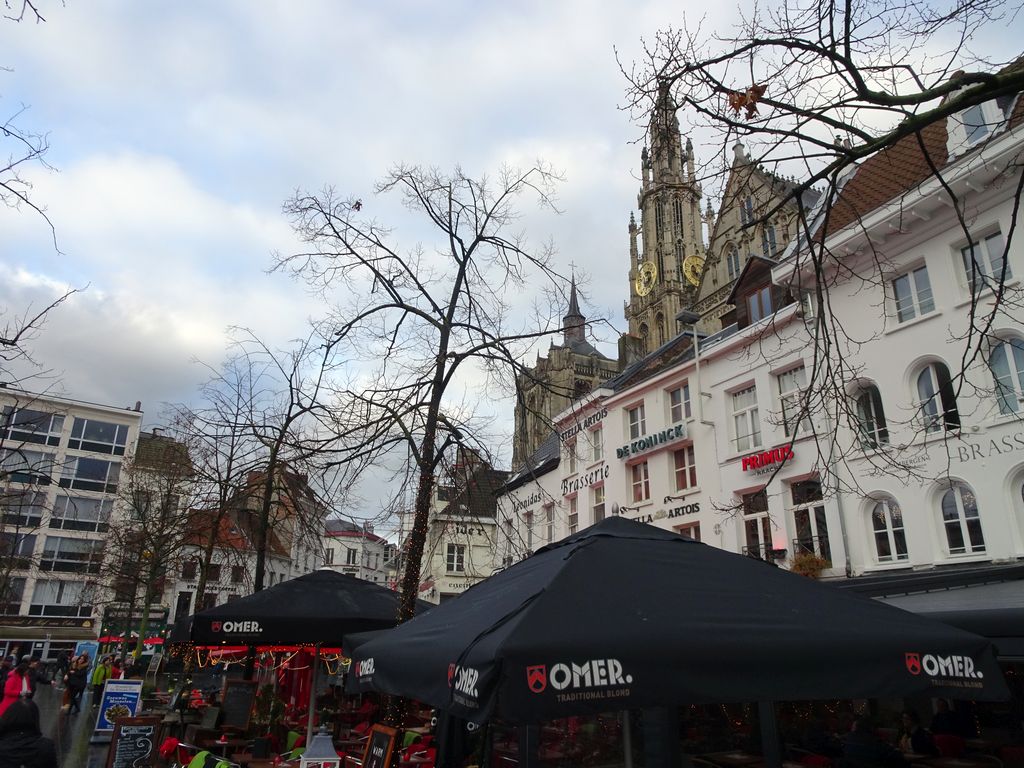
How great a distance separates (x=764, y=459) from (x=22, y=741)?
54.2 feet

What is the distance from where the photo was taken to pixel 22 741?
7.27 m

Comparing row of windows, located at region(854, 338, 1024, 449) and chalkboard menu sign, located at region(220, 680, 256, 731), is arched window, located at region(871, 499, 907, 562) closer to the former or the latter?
row of windows, located at region(854, 338, 1024, 449)

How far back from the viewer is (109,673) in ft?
78.4

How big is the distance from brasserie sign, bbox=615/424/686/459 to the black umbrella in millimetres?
17260

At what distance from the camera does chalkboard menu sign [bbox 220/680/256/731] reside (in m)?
13.1

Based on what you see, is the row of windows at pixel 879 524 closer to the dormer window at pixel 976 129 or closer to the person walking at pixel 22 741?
the dormer window at pixel 976 129

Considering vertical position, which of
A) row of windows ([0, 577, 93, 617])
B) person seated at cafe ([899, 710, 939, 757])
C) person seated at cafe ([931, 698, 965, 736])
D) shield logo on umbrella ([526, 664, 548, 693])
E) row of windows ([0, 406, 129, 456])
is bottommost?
person seated at cafe ([899, 710, 939, 757])

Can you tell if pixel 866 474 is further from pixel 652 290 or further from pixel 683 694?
pixel 652 290

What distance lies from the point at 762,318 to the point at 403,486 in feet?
45.8

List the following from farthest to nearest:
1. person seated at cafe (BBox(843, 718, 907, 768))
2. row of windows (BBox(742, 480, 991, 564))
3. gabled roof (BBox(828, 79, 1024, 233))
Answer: gabled roof (BBox(828, 79, 1024, 233)) < row of windows (BBox(742, 480, 991, 564)) < person seated at cafe (BBox(843, 718, 907, 768))

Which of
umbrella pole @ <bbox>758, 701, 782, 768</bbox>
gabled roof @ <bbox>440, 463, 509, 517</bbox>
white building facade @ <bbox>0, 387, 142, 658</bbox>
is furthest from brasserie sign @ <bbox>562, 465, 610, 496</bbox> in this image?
white building facade @ <bbox>0, 387, 142, 658</bbox>

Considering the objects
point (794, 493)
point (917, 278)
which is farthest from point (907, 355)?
point (794, 493)

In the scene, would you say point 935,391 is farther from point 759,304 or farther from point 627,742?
point 627,742

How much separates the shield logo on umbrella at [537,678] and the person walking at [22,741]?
6790mm
